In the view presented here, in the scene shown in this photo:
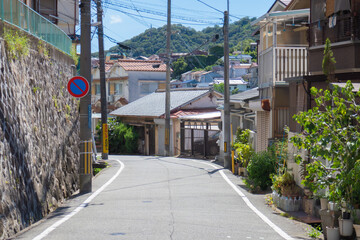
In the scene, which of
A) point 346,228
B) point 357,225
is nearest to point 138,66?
point 346,228

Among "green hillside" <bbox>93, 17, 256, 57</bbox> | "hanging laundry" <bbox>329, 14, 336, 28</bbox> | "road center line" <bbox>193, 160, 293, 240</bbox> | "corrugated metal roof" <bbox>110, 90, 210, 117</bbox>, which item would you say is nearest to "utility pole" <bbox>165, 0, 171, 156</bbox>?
"corrugated metal roof" <bbox>110, 90, 210, 117</bbox>

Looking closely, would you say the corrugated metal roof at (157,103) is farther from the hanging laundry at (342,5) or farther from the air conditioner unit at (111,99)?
the hanging laundry at (342,5)

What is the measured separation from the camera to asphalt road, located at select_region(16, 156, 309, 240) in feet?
28.5

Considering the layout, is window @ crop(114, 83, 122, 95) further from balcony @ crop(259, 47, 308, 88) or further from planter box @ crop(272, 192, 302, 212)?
planter box @ crop(272, 192, 302, 212)

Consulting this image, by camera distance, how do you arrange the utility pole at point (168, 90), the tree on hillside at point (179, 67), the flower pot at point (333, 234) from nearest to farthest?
the flower pot at point (333, 234), the utility pole at point (168, 90), the tree on hillside at point (179, 67)

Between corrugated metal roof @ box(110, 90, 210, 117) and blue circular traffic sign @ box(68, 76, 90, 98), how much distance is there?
77.1ft

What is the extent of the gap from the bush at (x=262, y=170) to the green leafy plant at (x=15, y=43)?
7803mm

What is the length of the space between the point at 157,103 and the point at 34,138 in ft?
103

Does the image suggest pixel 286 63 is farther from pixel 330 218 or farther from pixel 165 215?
pixel 330 218

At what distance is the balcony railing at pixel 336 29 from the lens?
12.4 meters

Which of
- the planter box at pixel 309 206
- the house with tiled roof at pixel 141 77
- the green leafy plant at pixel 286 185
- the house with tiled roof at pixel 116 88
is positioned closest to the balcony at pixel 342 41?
the green leafy plant at pixel 286 185

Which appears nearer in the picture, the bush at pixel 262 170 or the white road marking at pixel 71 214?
the white road marking at pixel 71 214

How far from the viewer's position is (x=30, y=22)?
12641mm

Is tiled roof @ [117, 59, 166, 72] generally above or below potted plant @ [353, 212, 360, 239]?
above
